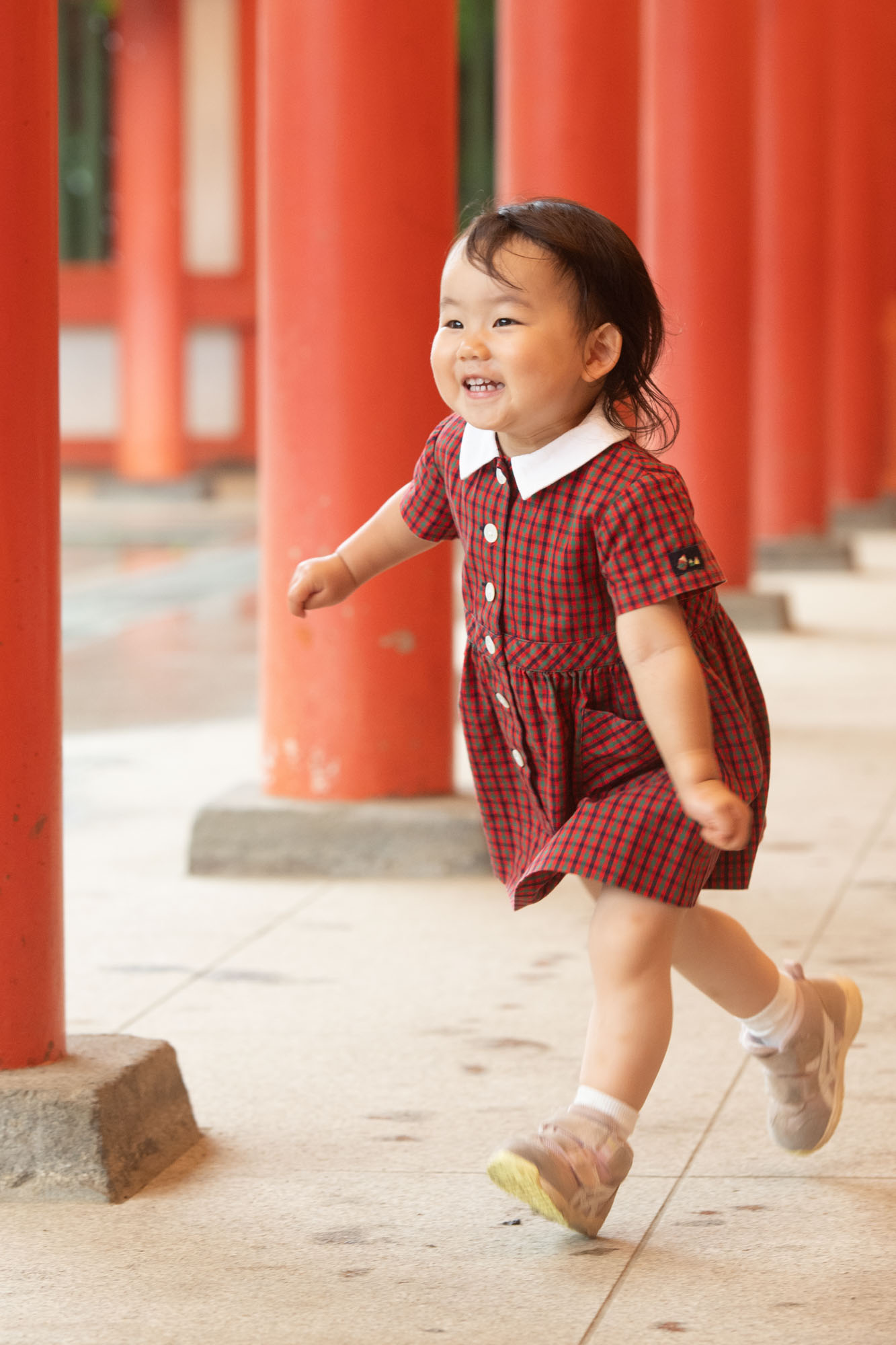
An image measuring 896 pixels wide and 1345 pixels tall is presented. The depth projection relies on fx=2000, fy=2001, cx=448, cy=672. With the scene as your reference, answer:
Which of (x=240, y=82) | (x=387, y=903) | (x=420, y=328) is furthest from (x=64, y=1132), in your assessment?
(x=240, y=82)

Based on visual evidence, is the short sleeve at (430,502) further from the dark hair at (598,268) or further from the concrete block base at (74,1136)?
the concrete block base at (74,1136)

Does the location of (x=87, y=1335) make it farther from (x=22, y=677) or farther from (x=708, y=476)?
(x=708, y=476)

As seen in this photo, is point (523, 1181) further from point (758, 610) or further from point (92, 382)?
point (92, 382)

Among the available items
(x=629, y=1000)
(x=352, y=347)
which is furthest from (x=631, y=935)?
(x=352, y=347)

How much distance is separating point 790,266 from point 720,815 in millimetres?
10043

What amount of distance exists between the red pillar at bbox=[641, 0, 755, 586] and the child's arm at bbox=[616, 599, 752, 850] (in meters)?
6.00

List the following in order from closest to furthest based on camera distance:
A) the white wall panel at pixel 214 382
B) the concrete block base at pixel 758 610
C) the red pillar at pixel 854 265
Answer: the concrete block base at pixel 758 610
the red pillar at pixel 854 265
the white wall panel at pixel 214 382

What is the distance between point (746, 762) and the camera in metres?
2.17

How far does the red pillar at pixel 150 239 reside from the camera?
61.8 ft

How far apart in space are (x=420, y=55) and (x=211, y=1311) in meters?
2.81

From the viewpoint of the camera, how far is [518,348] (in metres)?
2.10

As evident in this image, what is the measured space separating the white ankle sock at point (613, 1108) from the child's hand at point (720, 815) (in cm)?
32

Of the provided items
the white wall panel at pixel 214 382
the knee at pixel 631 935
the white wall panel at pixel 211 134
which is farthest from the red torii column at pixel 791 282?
the knee at pixel 631 935

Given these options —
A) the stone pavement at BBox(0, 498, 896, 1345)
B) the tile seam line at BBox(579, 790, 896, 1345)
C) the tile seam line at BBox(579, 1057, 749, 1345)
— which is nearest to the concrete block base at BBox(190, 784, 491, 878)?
the stone pavement at BBox(0, 498, 896, 1345)
